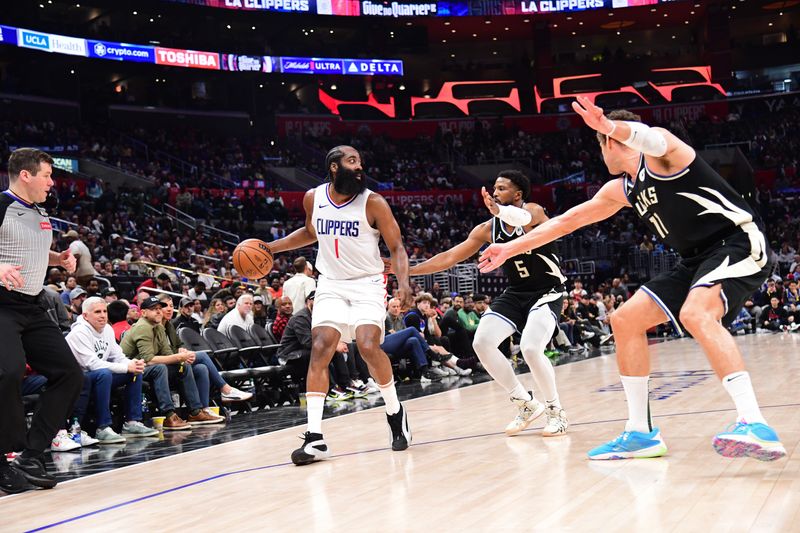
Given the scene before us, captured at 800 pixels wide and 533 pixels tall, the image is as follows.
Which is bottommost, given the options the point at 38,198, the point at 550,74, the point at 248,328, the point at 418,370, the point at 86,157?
the point at 418,370

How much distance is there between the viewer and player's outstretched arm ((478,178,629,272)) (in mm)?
5121

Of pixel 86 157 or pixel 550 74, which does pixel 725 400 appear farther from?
pixel 550 74

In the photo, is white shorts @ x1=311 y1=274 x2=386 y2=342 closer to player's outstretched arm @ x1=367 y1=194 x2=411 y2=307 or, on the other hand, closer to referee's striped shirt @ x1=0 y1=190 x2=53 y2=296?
player's outstretched arm @ x1=367 y1=194 x2=411 y2=307

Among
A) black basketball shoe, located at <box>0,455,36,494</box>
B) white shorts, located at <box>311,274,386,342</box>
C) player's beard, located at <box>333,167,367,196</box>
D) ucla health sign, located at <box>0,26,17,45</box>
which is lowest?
black basketball shoe, located at <box>0,455,36,494</box>

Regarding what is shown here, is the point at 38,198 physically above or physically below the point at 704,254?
above

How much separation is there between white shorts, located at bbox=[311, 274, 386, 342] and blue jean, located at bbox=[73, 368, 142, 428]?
260 centimetres

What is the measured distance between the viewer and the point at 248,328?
10906 millimetres

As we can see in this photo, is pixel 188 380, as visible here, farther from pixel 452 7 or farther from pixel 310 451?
pixel 452 7

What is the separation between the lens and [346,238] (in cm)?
622

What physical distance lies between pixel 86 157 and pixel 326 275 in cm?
2542

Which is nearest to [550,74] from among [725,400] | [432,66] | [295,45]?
[432,66]

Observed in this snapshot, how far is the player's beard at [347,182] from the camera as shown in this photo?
618 cm

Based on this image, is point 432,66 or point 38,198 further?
point 432,66

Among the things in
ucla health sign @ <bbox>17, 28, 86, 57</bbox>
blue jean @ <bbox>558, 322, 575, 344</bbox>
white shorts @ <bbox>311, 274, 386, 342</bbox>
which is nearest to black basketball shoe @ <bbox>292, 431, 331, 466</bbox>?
white shorts @ <bbox>311, 274, 386, 342</bbox>
